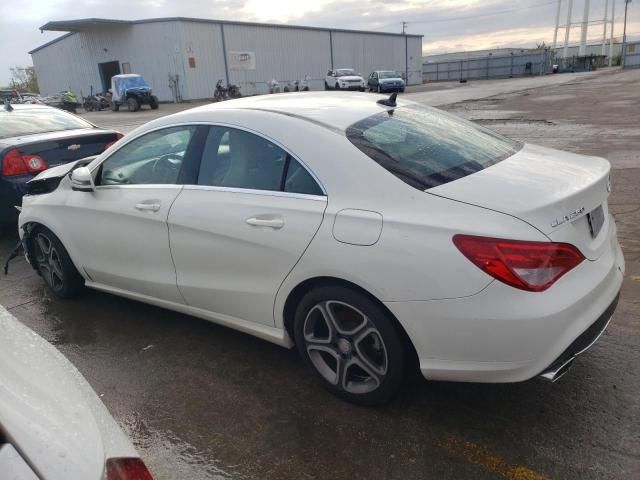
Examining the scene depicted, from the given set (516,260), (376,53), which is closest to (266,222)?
(516,260)

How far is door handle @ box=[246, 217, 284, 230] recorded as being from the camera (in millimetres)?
2826

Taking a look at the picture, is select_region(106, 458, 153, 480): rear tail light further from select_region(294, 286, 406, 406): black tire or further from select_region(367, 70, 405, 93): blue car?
select_region(367, 70, 405, 93): blue car

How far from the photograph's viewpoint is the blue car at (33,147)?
584 centimetres

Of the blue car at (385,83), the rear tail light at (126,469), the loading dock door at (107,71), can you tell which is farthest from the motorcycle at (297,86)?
the rear tail light at (126,469)

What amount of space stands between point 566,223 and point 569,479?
3.58 ft

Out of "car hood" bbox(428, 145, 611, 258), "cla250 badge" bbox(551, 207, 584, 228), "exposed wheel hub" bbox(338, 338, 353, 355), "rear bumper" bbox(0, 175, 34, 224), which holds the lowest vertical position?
"exposed wheel hub" bbox(338, 338, 353, 355)

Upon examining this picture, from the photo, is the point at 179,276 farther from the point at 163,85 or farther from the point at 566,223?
the point at 163,85

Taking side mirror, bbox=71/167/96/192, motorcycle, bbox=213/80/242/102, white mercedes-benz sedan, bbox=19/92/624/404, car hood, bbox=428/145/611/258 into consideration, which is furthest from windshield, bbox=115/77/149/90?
car hood, bbox=428/145/611/258

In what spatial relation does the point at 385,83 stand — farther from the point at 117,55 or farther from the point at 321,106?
the point at 321,106

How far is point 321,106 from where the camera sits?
10.8ft

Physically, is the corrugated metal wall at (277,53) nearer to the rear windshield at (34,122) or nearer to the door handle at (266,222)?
the rear windshield at (34,122)

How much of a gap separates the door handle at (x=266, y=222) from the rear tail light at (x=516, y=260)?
0.98 m

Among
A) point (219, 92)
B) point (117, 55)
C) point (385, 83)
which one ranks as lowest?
point (385, 83)

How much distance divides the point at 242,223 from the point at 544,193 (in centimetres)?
155
